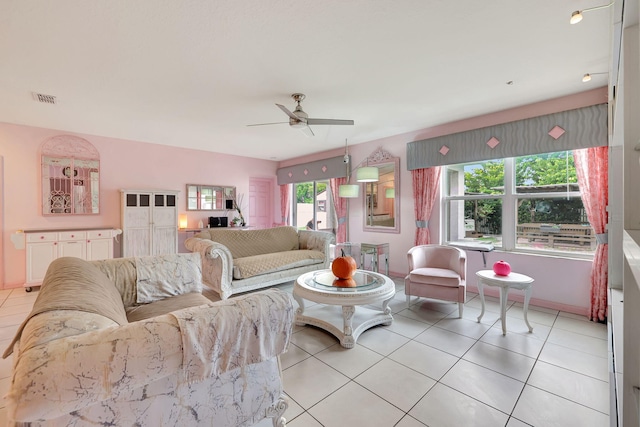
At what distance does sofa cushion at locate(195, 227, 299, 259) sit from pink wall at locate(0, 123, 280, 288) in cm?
205

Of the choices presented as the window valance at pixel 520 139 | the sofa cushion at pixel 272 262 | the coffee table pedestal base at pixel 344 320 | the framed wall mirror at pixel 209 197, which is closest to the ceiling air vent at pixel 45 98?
the framed wall mirror at pixel 209 197

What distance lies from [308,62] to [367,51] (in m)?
0.53

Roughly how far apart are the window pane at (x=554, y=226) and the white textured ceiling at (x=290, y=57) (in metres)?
1.31

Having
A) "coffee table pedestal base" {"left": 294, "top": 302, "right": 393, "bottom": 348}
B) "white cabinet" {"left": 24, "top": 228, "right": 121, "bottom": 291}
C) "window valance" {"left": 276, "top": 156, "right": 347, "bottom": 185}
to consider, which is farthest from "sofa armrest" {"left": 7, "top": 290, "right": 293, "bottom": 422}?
"window valance" {"left": 276, "top": 156, "right": 347, "bottom": 185}

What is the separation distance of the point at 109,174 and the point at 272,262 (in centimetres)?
357

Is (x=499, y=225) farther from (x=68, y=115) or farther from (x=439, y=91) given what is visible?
(x=68, y=115)

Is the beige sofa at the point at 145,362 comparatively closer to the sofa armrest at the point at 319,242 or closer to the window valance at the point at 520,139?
the sofa armrest at the point at 319,242

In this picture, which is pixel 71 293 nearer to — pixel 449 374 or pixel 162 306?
pixel 162 306

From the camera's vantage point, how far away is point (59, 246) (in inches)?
163

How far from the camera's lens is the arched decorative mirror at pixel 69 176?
4.41m

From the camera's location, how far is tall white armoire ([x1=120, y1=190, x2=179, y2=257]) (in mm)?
4910

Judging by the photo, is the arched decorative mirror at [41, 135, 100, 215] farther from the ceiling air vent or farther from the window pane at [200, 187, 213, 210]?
the window pane at [200, 187, 213, 210]

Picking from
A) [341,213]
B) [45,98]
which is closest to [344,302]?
[341,213]

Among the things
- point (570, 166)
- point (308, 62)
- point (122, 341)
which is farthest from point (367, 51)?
point (570, 166)
